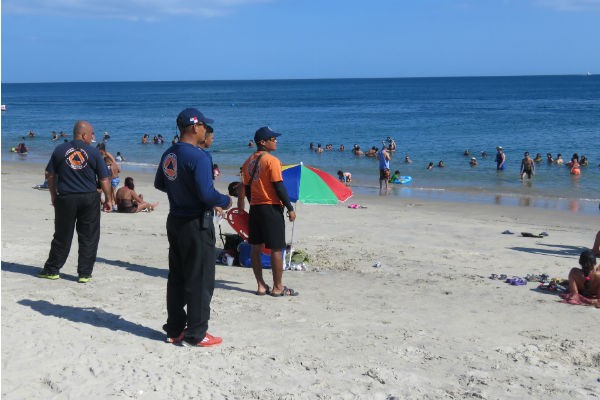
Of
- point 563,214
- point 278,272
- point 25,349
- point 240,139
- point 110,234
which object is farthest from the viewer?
point 240,139

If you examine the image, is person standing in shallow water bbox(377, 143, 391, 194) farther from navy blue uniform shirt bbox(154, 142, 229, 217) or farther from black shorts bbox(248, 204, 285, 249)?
navy blue uniform shirt bbox(154, 142, 229, 217)

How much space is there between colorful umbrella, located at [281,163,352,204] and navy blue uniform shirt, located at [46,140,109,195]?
2.28m

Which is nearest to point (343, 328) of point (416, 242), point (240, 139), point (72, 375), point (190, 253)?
point (190, 253)

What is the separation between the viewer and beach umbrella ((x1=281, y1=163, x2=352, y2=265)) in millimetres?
8469

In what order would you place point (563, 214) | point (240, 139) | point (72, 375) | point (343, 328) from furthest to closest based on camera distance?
1. point (240, 139)
2. point (563, 214)
3. point (343, 328)
4. point (72, 375)

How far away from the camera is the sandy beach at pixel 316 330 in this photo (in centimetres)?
490

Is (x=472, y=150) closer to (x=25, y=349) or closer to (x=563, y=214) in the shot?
(x=563, y=214)

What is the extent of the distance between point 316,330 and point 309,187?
8.97 feet

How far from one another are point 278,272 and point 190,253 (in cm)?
198

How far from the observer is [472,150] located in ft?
124

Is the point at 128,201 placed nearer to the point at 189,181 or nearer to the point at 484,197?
the point at 189,181

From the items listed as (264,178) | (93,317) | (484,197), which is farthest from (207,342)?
(484,197)

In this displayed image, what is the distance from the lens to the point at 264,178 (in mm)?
7133

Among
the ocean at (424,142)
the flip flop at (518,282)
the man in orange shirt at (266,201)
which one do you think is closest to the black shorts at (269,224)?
the man in orange shirt at (266,201)
